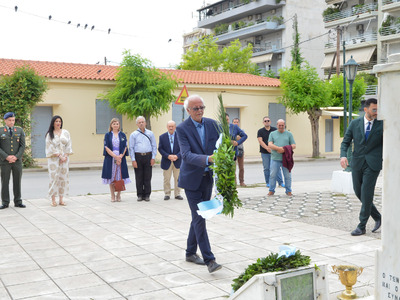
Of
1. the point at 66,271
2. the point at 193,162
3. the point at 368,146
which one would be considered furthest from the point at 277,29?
the point at 66,271

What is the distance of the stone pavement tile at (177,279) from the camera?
4.91 metres

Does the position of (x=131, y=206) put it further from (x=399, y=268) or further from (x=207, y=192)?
(x=399, y=268)

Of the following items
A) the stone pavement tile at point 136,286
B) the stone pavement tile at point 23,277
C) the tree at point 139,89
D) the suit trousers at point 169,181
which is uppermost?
the tree at point 139,89

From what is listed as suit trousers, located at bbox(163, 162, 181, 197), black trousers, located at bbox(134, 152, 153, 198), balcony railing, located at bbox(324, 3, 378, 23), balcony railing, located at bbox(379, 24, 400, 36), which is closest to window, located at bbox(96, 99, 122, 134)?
suit trousers, located at bbox(163, 162, 181, 197)

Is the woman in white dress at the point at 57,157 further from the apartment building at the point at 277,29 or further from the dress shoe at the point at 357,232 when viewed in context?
the apartment building at the point at 277,29

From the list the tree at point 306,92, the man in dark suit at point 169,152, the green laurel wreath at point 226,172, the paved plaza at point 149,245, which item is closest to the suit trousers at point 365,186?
the paved plaza at point 149,245

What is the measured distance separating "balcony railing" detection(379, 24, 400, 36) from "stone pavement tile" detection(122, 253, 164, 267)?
41.0 m

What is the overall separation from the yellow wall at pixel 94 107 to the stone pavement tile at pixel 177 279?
777 inches

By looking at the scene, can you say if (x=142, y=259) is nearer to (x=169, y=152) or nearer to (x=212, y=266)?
(x=212, y=266)

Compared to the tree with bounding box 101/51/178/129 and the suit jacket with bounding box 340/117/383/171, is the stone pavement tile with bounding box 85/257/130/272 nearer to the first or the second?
the suit jacket with bounding box 340/117/383/171

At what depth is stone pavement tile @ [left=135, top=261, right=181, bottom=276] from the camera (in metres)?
5.34

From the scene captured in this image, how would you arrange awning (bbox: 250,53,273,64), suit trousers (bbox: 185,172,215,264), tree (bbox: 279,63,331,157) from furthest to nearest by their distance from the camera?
awning (bbox: 250,53,273,64), tree (bbox: 279,63,331,157), suit trousers (bbox: 185,172,215,264)

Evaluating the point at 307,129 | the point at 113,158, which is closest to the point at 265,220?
the point at 113,158

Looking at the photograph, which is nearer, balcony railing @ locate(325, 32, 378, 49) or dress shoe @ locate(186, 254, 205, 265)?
dress shoe @ locate(186, 254, 205, 265)
